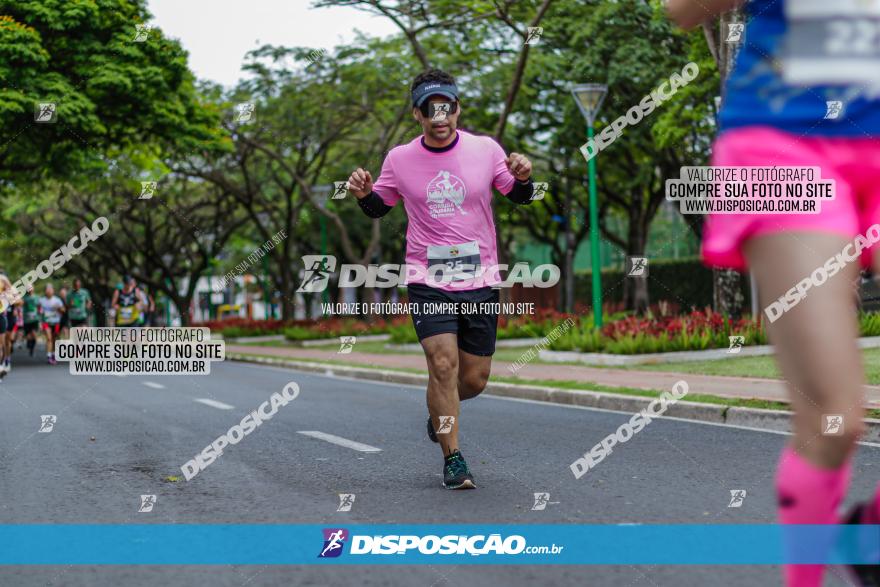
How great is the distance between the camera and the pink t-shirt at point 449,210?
5566mm

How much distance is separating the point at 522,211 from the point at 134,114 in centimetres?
1762

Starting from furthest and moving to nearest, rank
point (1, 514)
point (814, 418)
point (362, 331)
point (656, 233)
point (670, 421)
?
point (656, 233) → point (362, 331) → point (670, 421) → point (1, 514) → point (814, 418)

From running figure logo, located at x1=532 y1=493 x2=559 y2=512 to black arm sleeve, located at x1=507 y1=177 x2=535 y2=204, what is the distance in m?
1.47

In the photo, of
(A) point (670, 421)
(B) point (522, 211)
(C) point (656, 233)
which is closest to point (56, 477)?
(A) point (670, 421)

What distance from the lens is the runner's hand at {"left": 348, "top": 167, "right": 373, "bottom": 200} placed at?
5.45m

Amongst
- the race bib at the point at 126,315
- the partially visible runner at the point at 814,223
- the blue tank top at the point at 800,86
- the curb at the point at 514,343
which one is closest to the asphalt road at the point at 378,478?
the partially visible runner at the point at 814,223

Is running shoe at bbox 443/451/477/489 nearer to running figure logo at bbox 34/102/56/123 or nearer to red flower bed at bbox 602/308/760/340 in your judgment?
red flower bed at bbox 602/308/760/340

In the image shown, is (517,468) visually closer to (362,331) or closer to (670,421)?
(670,421)

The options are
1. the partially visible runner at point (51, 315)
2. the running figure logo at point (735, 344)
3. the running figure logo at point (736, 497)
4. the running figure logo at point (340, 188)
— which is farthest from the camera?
the partially visible runner at point (51, 315)

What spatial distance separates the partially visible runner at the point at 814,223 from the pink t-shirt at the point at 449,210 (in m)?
3.11

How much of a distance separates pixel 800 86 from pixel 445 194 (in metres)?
3.24

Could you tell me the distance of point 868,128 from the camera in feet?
7.94

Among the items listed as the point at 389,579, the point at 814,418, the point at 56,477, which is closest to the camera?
the point at 814,418

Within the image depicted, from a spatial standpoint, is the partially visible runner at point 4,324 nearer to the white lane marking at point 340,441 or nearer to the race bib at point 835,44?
the white lane marking at point 340,441
